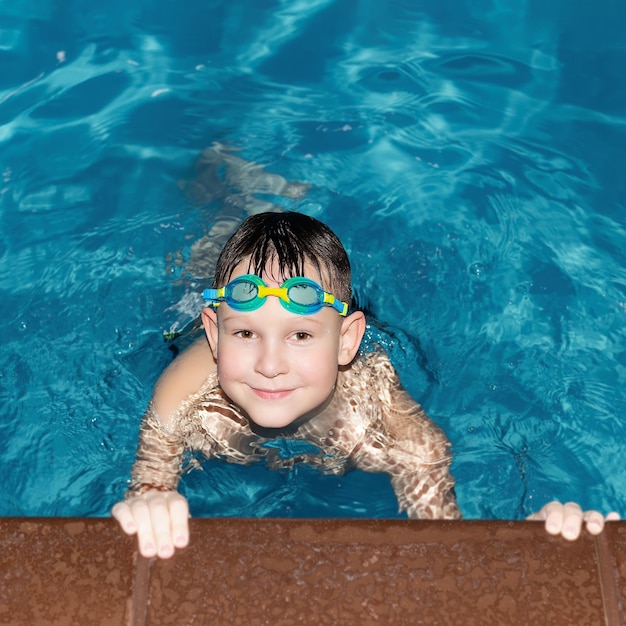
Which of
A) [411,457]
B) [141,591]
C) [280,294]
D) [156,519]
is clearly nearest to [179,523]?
[156,519]

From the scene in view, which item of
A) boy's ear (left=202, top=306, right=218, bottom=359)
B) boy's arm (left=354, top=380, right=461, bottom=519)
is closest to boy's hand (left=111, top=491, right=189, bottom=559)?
boy's ear (left=202, top=306, right=218, bottom=359)

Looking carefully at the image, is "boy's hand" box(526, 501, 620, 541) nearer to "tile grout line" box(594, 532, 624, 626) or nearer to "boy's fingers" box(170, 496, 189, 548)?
"tile grout line" box(594, 532, 624, 626)

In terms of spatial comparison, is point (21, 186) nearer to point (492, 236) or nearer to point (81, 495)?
point (81, 495)

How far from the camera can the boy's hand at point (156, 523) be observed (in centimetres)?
203

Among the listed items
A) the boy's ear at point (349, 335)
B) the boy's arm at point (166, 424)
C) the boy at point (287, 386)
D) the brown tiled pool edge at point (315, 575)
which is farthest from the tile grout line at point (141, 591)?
the boy's ear at point (349, 335)

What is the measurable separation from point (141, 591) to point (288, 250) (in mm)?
1439

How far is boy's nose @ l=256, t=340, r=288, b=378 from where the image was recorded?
2.92m

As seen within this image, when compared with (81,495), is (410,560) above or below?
above

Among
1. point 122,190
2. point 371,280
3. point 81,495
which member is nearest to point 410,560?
point 81,495

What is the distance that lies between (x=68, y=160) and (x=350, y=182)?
1.74 m

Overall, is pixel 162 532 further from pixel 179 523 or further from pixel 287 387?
pixel 287 387

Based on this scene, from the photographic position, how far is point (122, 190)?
4977mm

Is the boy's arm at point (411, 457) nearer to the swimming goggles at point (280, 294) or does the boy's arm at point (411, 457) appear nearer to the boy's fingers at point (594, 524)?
the swimming goggles at point (280, 294)

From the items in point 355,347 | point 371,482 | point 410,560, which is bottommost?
point 371,482
